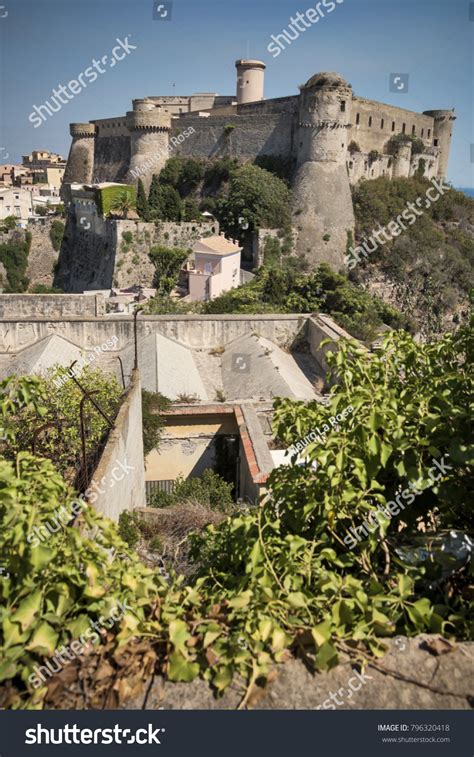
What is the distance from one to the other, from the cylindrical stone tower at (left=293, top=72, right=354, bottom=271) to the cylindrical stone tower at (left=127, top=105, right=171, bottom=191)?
9.44 metres

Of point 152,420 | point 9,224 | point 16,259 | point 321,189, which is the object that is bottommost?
point 152,420

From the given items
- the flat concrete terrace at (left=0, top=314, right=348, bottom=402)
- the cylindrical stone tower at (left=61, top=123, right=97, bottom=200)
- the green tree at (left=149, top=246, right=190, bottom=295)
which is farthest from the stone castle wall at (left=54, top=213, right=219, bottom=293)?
the flat concrete terrace at (left=0, top=314, right=348, bottom=402)

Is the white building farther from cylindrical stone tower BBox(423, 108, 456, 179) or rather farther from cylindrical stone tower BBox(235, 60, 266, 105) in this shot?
cylindrical stone tower BBox(423, 108, 456, 179)

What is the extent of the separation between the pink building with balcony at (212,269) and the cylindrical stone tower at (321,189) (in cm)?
542

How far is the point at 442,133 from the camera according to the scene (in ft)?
123

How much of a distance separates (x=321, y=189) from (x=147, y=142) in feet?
40.8

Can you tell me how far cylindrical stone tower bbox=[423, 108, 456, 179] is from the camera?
37.3m

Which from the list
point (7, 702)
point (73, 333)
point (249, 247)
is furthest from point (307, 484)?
point (249, 247)

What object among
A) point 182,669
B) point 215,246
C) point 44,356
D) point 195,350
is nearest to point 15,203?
point 215,246

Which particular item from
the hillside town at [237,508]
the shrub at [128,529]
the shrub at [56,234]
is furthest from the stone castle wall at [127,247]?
the shrub at [128,529]

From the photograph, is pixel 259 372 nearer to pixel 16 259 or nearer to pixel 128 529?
pixel 128 529

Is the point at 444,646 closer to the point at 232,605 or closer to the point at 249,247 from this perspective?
the point at 232,605

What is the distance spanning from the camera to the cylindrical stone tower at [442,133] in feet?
122

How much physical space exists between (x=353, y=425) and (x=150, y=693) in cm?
146
